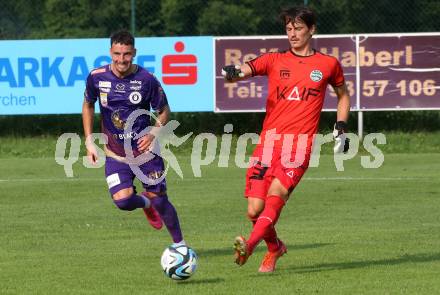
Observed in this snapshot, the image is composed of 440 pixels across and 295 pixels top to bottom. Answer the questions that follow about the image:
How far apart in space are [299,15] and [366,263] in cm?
236

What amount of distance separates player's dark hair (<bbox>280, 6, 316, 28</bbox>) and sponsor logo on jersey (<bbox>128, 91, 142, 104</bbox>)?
1.47 metres

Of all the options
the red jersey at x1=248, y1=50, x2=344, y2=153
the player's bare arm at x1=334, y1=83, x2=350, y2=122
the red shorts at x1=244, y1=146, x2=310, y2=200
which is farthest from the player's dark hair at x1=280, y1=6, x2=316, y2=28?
the red shorts at x1=244, y1=146, x2=310, y2=200

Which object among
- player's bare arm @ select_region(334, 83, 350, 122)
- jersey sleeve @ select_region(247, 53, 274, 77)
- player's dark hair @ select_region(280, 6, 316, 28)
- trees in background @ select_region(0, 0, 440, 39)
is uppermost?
player's dark hair @ select_region(280, 6, 316, 28)

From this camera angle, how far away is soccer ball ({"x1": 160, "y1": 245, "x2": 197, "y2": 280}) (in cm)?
942

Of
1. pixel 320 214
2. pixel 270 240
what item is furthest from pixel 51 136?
pixel 270 240

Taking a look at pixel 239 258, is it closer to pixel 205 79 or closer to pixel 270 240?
pixel 270 240

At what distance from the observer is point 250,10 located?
105ft

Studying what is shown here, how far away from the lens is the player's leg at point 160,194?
405 inches

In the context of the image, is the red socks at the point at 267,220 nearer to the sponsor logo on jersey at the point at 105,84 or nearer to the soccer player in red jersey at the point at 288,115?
the soccer player in red jersey at the point at 288,115

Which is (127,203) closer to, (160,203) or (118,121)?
(160,203)

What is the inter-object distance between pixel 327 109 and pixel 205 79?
2.60 m

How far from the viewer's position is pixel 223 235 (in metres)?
12.8

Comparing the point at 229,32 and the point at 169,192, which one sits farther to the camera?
the point at 229,32

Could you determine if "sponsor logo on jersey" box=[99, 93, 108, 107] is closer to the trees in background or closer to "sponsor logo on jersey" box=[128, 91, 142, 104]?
"sponsor logo on jersey" box=[128, 91, 142, 104]
